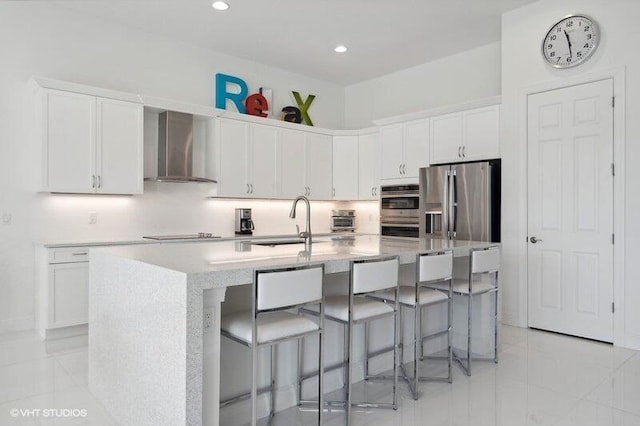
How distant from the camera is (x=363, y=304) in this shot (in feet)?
8.68

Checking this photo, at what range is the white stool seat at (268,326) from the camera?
2.05 metres

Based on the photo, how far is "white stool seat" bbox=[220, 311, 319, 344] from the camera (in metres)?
2.05

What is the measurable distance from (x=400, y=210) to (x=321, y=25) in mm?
2517

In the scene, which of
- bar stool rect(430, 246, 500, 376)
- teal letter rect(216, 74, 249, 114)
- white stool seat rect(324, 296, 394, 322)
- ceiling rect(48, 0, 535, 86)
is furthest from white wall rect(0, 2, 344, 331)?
bar stool rect(430, 246, 500, 376)

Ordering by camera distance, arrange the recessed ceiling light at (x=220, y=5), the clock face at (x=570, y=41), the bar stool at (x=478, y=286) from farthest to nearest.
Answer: the recessed ceiling light at (x=220, y=5)
the clock face at (x=570, y=41)
the bar stool at (x=478, y=286)

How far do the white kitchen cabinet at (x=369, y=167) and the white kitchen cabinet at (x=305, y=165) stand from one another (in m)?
0.48

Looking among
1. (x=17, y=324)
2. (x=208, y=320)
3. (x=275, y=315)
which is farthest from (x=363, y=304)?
(x=17, y=324)

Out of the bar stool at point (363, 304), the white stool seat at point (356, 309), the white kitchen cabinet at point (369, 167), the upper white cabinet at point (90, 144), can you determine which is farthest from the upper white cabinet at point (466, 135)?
the upper white cabinet at point (90, 144)

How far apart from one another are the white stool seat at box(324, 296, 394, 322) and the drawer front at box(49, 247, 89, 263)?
2693mm

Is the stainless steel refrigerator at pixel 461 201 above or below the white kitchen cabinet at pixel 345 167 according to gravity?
below

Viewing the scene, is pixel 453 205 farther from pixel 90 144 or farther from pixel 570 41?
pixel 90 144

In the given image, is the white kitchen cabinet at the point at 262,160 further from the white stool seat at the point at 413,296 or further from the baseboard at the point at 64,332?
the white stool seat at the point at 413,296

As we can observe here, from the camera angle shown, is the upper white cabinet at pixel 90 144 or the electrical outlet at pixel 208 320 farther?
the upper white cabinet at pixel 90 144

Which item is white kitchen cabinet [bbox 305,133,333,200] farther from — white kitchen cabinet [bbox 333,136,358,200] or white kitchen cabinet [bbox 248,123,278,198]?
white kitchen cabinet [bbox 248,123,278,198]
